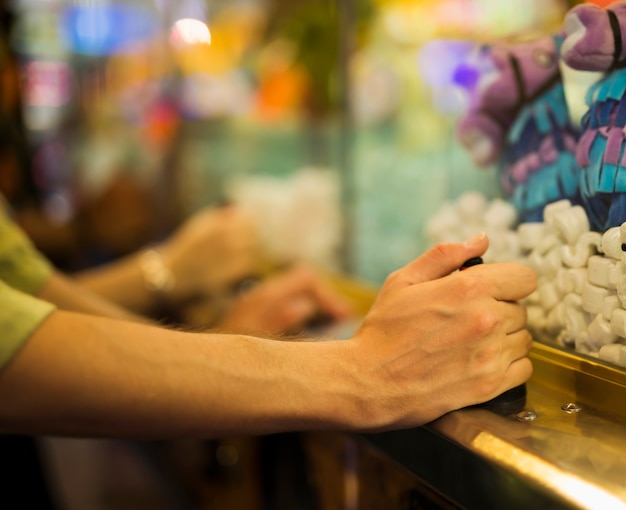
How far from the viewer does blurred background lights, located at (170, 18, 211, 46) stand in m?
1.91

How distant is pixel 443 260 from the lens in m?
0.63

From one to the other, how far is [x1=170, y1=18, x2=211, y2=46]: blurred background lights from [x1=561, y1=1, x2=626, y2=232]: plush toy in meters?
1.42

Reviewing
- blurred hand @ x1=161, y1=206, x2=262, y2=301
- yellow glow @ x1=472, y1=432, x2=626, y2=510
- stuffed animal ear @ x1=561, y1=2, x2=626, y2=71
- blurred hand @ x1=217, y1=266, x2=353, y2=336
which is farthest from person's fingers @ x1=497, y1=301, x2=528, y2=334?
blurred hand @ x1=161, y1=206, x2=262, y2=301

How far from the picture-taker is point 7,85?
3.02 metres

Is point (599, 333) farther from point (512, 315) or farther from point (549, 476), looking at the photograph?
point (549, 476)

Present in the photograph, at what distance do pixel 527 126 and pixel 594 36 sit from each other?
0.40ft

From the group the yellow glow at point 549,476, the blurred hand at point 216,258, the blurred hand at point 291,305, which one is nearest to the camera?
the yellow glow at point 549,476

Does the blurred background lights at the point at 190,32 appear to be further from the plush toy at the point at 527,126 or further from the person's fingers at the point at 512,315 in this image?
the person's fingers at the point at 512,315

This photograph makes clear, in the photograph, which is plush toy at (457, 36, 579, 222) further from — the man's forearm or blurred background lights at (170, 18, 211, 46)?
blurred background lights at (170, 18, 211, 46)

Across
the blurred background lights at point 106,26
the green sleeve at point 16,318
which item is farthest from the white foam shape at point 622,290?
the blurred background lights at point 106,26

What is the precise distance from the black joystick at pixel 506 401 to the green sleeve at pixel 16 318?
0.36 meters

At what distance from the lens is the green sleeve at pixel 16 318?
547 millimetres

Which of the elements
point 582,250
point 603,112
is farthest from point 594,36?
point 582,250

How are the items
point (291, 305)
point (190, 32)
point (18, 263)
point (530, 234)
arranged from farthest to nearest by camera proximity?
point (190, 32) → point (291, 305) → point (18, 263) → point (530, 234)
